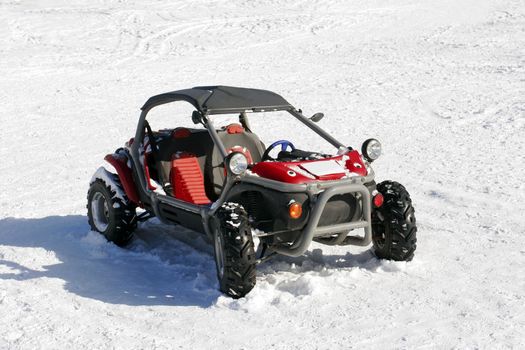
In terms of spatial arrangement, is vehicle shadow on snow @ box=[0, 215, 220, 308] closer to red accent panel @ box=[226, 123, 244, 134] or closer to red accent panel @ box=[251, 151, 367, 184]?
red accent panel @ box=[251, 151, 367, 184]

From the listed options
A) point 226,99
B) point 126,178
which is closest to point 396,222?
point 226,99

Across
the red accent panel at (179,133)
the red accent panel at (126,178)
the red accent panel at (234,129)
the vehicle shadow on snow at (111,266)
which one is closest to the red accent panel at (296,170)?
the vehicle shadow on snow at (111,266)

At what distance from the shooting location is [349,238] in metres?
5.88

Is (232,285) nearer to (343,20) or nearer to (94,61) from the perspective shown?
(94,61)

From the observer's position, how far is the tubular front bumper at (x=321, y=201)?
525 cm

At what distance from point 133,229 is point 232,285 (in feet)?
6.49

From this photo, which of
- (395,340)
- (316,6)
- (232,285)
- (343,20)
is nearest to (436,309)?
(395,340)

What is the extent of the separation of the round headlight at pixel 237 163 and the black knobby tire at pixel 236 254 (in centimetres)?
34

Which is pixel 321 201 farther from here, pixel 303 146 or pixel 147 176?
pixel 303 146

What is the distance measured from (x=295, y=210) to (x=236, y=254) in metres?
0.54

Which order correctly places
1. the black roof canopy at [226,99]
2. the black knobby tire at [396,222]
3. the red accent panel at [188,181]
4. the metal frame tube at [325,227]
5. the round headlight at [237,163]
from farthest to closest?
the red accent panel at [188,181] → the black roof canopy at [226,99] → the black knobby tire at [396,222] → the round headlight at [237,163] → the metal frame tube at [325,227]

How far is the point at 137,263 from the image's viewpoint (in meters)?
6.42

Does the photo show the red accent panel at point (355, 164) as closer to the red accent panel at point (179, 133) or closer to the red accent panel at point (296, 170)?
the red accent panel at point (296, 170)

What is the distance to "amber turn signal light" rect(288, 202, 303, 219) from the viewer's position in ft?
17.3
